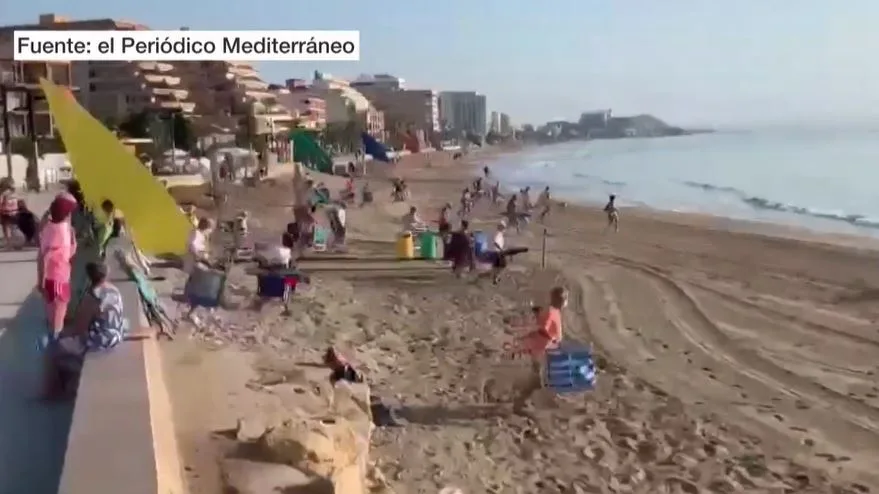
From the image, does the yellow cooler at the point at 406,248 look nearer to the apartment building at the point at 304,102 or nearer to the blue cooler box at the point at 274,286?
the blue cooler box at the point at 274,286

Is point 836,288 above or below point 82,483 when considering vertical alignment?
below

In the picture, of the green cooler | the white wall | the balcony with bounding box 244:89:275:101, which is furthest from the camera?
the balcony with bounding box 244:89:275:101

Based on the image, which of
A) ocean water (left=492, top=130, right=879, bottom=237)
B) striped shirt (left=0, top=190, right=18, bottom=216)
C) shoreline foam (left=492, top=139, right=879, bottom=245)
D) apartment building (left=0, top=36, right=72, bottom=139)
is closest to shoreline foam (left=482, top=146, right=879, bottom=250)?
shoreline foam (left=492, top=139, right=879, bottom=245)

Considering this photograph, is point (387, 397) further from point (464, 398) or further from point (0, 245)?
point (0, 245)

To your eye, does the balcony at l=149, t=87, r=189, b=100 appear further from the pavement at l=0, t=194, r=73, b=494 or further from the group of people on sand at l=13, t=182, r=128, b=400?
the group of people on sand at l=13, t=182, r=128, b=400

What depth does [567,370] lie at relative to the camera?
23.2ft

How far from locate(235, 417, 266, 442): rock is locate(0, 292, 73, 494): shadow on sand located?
2.67 feet

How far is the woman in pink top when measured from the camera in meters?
5.52

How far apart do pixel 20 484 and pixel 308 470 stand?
1.18 m

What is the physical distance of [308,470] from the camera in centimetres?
434

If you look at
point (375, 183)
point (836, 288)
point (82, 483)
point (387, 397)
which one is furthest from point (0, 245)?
point (375, 183)

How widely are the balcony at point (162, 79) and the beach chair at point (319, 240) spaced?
54352mm

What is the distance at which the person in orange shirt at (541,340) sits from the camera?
22.6 ft

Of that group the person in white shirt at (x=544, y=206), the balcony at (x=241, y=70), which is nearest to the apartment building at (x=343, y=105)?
the balcony at (x=241, y=70)
